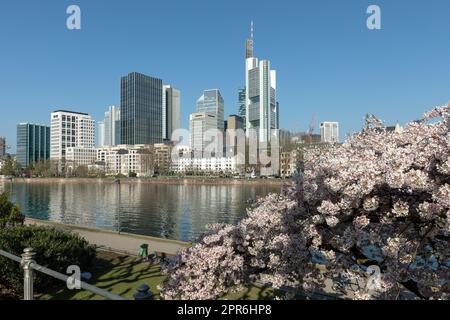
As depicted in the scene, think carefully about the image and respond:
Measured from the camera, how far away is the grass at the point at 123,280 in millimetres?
11202

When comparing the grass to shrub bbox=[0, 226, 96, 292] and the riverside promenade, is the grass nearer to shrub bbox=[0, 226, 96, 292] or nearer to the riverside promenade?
shrub bbox=[0, 226, 96, 292]

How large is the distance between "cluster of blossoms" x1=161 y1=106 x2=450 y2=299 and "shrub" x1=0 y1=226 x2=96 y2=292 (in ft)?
24.1

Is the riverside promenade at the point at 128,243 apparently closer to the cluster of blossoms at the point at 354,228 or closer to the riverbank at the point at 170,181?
the cluster of blossoms at the point at 354,228

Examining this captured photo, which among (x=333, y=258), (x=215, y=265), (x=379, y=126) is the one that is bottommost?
(x=215, y=265)

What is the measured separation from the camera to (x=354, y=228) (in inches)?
196

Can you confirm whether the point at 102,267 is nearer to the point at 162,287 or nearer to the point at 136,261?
the point at 136,261

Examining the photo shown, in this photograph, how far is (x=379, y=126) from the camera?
612 cm

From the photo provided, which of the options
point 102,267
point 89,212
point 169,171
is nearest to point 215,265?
point 102,267

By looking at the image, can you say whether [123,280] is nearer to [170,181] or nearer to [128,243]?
[128,243]

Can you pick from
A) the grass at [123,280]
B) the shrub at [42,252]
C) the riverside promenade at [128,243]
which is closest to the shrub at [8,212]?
the riverside promenade at [128,243]

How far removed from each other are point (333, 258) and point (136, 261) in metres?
12.8

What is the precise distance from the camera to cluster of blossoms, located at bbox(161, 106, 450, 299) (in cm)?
451

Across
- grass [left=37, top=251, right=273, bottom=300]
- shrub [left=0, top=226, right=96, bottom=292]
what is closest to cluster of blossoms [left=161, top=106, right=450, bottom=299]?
grass [left=37, top=251, right=273, bottom=300]

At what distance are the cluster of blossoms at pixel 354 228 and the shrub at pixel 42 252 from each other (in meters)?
7.36
